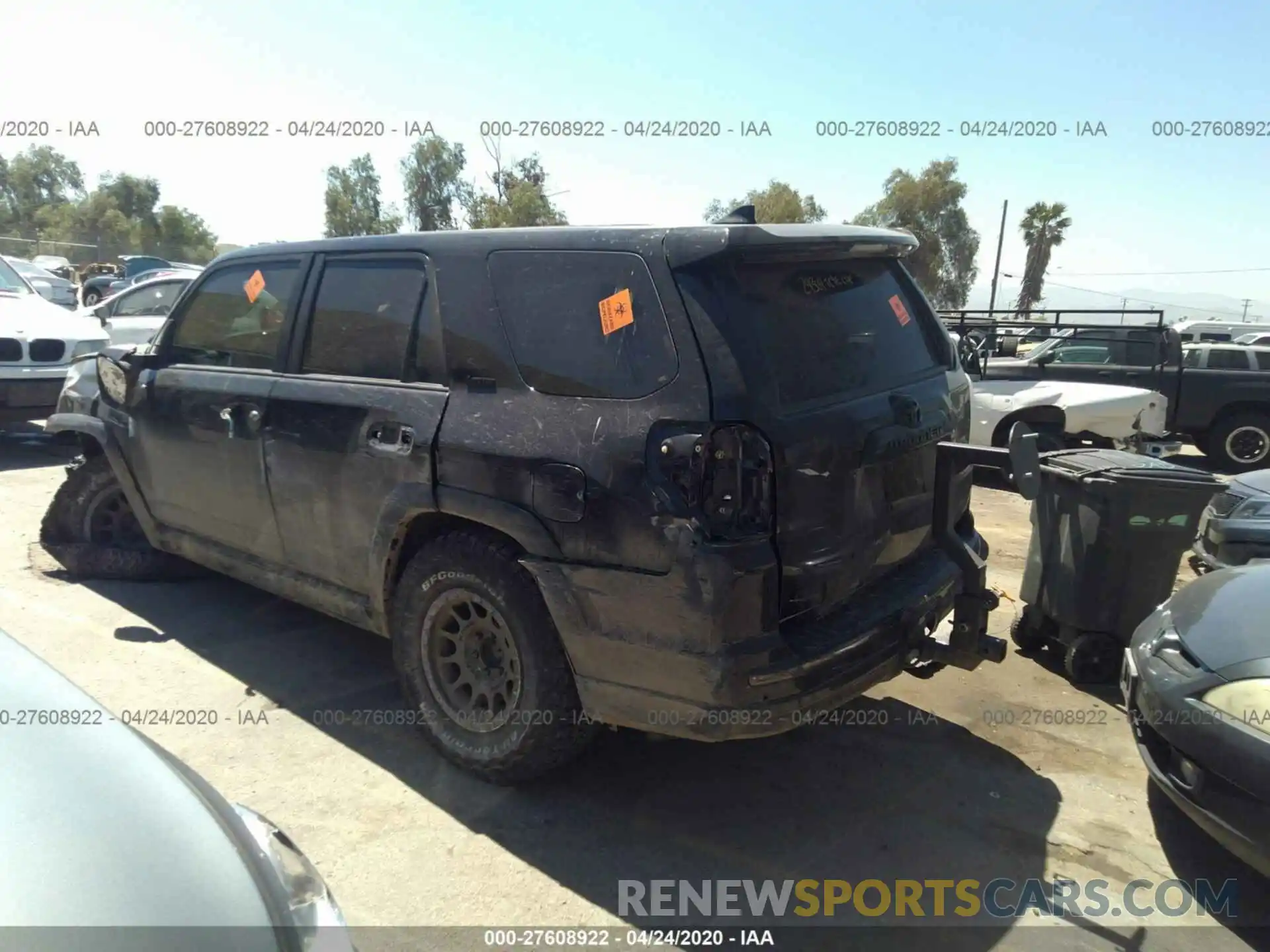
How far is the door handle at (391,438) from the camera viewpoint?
3.31m

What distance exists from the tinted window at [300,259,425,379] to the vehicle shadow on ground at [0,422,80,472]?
544 centimetres

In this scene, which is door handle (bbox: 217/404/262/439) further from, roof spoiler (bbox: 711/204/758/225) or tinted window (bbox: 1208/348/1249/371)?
tinted window (bbox: 1208/348/1249/371)

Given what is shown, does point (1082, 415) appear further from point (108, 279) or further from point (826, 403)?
point (108, 279)

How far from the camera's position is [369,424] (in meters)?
3.46

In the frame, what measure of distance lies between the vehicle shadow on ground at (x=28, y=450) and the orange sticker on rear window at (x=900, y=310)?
24.1 feet

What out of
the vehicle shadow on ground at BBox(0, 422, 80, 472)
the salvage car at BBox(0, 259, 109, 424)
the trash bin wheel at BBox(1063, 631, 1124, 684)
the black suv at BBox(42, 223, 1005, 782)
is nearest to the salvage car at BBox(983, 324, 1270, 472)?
the trash bin wheel at BBox(1063, 631, 1124, 684)

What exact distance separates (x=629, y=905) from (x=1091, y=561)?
9.26 ft

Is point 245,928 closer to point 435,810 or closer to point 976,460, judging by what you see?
point 435,810

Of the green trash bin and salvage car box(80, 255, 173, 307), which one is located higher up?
salvage car box(80, 255, 173, 307)

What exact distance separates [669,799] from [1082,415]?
7510mm

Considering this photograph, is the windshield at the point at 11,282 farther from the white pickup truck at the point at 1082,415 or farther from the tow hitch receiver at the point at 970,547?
the tow hitch receiver at the point at 970,547

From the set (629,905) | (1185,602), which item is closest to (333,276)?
(629,905)

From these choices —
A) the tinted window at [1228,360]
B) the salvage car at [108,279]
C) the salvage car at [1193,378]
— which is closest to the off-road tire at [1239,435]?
the salvage car at [1193,378]

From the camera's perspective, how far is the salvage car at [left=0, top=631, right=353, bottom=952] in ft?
4.64
